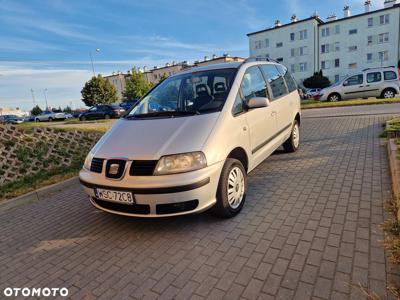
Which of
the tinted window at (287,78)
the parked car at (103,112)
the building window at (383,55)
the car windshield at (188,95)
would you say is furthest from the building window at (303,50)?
the car windshield at (188,95)

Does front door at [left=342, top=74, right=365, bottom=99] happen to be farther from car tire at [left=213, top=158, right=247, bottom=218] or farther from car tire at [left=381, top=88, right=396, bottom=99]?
car tire at [left=213, top=158, right=247, bottom=218]

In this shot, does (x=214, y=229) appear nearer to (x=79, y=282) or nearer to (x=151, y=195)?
(x=151, y=195)

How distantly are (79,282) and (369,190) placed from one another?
3.61 metres

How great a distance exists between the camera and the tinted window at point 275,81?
15.3 feet

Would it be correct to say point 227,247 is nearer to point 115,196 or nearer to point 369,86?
point 115,196

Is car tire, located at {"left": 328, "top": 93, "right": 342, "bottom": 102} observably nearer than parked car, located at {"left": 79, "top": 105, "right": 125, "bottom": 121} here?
Yes

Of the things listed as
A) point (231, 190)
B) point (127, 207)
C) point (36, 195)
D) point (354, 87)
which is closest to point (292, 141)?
point (231, 190)

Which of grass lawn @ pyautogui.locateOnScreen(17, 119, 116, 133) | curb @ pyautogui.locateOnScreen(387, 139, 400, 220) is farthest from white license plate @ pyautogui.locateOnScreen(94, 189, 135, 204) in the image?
grass lawn @ pyautogui.locateOnScreen(17, 119, 116, 133)

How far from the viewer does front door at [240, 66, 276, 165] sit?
3734 millimetres

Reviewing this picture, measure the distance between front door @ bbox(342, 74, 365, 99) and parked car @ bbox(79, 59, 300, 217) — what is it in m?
14.6

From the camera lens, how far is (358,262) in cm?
231

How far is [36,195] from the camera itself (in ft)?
15.5

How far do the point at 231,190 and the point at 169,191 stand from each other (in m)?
0.89

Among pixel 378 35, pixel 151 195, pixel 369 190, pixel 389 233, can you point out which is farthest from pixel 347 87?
pixel 378 35
